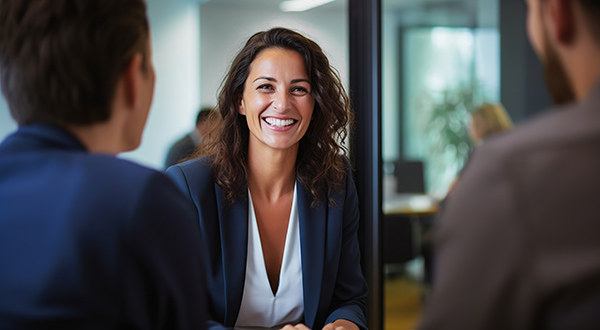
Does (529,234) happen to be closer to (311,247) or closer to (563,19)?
(563,19)

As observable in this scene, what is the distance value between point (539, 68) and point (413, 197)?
944 mm

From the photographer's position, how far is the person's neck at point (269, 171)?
5.78ft

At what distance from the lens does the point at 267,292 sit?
161 centimetres

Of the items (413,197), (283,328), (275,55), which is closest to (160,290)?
(283,328)

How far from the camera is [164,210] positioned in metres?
0.73

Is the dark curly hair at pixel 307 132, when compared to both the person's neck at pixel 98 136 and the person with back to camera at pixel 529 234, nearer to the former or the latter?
the person's neck at pixel 98 136

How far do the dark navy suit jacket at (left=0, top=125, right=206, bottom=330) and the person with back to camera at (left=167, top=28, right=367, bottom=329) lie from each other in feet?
2.77

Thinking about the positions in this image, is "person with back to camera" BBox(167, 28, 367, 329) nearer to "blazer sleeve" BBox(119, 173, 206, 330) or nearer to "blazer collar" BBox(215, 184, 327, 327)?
"blazer collar" BBox(215, 184, 327, 327)

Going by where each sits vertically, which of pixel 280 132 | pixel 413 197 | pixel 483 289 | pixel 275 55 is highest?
pixel 275 55

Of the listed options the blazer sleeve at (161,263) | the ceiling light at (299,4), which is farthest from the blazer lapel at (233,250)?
the ceiling light at (299,4)

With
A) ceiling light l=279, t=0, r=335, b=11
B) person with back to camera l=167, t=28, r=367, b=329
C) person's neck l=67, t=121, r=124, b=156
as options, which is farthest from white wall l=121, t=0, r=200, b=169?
person's neck l=67, t=121, r=124, b=156

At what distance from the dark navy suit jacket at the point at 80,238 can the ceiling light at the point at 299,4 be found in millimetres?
2657

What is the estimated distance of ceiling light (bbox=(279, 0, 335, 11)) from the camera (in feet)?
11.0

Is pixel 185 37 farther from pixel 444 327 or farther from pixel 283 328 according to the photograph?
pixel 444 327
